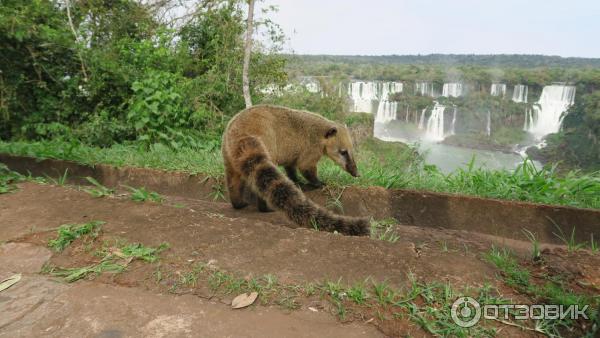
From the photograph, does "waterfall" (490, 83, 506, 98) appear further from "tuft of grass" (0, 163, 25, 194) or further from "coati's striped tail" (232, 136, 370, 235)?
"tuft of grass" (0, 163, 25, 194)

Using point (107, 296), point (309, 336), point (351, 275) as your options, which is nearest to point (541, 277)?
point (351, 275)

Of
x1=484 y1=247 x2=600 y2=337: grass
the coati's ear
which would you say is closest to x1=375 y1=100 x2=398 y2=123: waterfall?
the coati's ear

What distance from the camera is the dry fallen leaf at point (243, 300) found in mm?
1941

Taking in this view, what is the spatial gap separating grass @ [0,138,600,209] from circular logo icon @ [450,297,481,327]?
2257 mm

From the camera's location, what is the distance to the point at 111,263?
233 cm

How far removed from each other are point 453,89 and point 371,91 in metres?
5.53

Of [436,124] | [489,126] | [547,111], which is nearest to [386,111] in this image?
[436,124]

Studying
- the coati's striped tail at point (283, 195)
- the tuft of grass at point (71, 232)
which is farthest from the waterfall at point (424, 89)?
the tuft of grass at point (71, 232)

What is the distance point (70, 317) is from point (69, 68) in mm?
7652

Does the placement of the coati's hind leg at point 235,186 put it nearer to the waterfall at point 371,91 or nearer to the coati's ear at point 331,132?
the coati's ear at point 331,132

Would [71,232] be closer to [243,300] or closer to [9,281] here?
[9,281]

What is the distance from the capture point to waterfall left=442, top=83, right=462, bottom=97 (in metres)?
26.8

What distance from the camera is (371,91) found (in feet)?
88.0

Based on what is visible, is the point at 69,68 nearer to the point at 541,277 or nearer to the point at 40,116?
the point at 40,116
